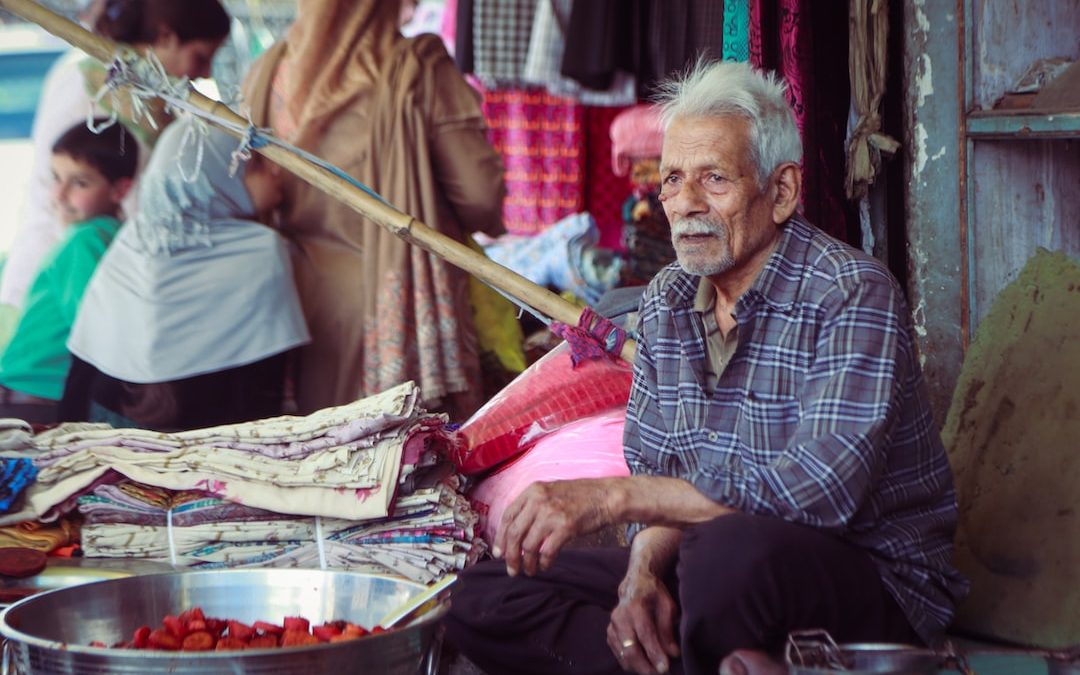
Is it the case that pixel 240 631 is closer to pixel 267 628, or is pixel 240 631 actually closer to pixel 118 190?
pixel 267 628

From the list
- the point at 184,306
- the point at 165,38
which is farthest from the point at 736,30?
the point at 165,38

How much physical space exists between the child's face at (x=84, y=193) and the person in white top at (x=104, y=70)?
0.04 meters

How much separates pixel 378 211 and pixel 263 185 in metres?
1.53

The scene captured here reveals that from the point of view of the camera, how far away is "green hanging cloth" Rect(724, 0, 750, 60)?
337 centimetres

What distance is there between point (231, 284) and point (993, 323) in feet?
8.82

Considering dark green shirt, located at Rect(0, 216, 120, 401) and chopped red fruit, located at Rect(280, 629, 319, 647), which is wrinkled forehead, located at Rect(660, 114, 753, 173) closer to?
chopped red fruit, located at Rect(280, 629, 319, 647)

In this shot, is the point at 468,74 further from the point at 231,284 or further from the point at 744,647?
the point at 744,647

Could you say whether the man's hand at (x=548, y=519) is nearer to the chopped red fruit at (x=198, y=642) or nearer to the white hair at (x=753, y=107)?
the chopped red fruit at (x=198, y=642)

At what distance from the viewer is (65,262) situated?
497cm

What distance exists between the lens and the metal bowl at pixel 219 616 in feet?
6.30

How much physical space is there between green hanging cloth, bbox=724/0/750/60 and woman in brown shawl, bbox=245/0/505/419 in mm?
1600

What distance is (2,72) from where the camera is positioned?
5559 mm

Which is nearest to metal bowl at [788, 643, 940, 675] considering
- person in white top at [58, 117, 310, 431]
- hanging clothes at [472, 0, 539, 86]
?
person in white top at [58, 117, 310, 431]

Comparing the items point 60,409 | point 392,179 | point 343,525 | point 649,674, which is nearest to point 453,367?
point 392,179
